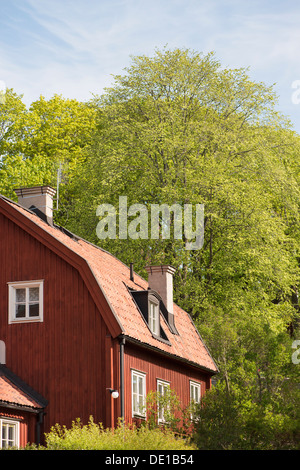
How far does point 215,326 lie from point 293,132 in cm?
2265

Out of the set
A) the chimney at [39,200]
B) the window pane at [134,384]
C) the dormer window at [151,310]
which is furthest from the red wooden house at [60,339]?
the chimney at [39,200]

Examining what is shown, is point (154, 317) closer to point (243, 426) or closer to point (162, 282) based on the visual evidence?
point (162, 282)

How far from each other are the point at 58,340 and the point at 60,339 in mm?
79

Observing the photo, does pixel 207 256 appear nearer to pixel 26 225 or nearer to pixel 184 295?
pixel 184 295

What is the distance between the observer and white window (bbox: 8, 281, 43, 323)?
81.6 feet

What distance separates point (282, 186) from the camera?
145 feet

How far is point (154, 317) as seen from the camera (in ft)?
93.8

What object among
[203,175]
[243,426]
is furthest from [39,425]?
[203,175]

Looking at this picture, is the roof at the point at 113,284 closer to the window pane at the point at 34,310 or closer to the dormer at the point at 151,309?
the dormer at the point at 151,309

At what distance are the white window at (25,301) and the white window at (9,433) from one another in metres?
3.65

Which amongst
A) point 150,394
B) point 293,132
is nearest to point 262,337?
point 150,394

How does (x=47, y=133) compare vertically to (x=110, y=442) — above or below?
above

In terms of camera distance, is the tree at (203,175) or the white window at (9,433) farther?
the tree at (203,175)

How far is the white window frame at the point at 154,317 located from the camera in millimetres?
27850
